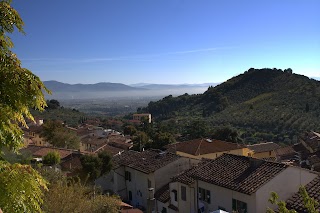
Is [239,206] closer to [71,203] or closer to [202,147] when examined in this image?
[71,203]

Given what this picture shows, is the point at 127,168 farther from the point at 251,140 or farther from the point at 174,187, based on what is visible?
the point at 251,140

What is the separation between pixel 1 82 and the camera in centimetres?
390

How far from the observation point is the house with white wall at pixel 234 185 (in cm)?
1669

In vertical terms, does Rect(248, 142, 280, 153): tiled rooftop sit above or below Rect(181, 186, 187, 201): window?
below

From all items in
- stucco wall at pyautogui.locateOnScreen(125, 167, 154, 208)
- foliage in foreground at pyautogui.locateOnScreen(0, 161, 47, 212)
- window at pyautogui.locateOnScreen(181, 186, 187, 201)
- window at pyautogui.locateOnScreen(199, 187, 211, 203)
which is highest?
foliage in foreground at pyautogui.locateOnScreen(0, 161, 47, 212)

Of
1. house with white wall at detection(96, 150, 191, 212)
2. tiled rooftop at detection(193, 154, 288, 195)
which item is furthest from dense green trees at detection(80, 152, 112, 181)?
tiled rooftop at detection(193, 154, 288, 195)

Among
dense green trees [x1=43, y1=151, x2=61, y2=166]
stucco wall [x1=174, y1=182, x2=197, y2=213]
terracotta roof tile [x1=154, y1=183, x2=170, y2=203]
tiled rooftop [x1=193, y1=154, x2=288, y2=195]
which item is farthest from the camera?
dense green trees [x1=43, y1=151, x2=61, y2=166]

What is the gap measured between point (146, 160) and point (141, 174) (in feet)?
5.58

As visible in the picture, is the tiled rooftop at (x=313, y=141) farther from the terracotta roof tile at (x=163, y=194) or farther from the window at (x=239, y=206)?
the window at (x=239, y=206)

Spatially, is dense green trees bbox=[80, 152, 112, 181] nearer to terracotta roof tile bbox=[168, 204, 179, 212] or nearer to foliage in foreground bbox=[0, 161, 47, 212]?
terracotta roof tile bbox=[168, 204, 179, 212]

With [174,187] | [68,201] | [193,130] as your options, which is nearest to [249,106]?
[193,130]

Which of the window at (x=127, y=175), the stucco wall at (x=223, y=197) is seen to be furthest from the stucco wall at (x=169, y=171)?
the stucco wall at (x=223, y=197)

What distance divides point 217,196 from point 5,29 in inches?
641

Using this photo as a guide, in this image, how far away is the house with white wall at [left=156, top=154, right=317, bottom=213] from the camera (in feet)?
54.7
